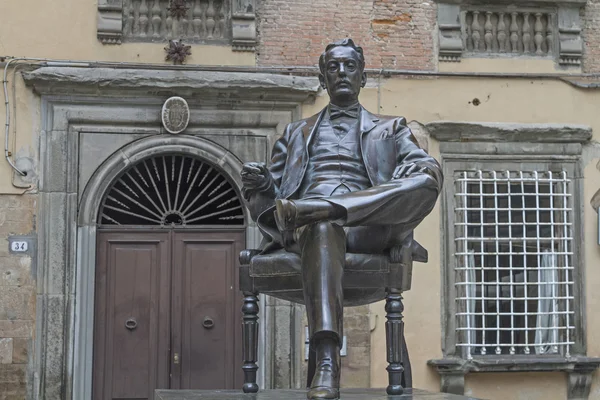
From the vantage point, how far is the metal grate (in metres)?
10.8

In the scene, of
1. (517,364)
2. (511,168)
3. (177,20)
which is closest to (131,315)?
(177,20)

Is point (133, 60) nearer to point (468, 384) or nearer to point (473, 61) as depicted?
point (473, 61)

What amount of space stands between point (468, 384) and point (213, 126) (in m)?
3.52

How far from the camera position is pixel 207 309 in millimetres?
10562

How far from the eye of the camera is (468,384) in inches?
419

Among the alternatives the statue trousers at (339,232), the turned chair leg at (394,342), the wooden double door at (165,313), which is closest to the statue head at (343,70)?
the statue trousers at (339,232)

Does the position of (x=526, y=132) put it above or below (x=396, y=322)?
above

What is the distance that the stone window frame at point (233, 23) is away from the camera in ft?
34.2

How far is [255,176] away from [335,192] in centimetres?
44

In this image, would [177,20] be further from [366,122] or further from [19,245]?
[366,122]

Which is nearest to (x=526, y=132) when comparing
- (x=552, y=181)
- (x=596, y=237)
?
(x=552, y=181)

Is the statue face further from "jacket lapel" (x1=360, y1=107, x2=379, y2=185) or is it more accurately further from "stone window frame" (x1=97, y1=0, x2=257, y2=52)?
"stone window frame" (x1=97, y1=0, x2=257, y2=52)

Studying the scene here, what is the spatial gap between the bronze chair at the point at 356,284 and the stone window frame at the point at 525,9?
5409 millimetres

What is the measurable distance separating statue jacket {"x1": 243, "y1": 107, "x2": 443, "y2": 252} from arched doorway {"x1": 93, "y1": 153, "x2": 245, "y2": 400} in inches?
183
